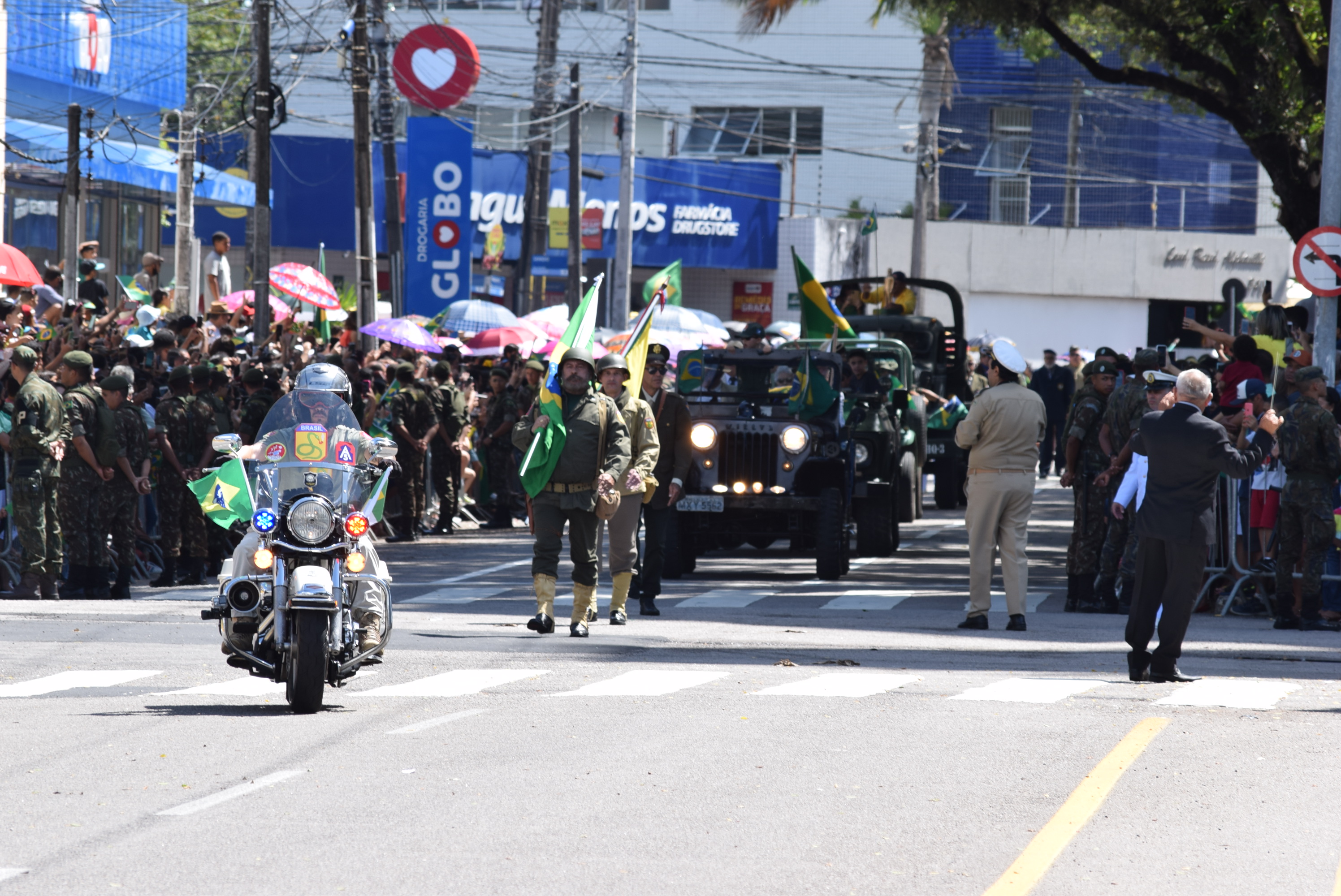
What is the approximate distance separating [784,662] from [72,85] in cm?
2247

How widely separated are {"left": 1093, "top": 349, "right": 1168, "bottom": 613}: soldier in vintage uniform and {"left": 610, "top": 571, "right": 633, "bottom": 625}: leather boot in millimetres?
4128

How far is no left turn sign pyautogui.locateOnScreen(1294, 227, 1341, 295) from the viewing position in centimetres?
1911

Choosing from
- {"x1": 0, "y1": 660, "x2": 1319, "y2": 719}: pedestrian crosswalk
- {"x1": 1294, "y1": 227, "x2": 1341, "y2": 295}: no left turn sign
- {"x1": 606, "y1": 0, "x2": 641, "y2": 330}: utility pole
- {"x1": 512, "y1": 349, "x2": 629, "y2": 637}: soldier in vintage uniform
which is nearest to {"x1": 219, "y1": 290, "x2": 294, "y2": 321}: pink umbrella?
{"x1": 606, "y1": 0, "x2": 641, "y2": 330}: utility pole

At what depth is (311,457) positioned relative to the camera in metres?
9.53

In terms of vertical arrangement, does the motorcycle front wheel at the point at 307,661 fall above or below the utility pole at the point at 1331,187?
below

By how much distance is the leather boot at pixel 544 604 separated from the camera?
13.0m

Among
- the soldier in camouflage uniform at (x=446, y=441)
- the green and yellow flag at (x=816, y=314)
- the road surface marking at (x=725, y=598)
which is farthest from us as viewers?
the green and yellow flag at (x=816, y=314)

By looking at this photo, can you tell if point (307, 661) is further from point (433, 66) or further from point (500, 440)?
point (433, 66)

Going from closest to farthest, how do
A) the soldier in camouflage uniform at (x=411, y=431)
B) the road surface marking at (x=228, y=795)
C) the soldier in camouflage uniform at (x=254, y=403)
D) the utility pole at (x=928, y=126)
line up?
the road surface marking at (x=228, y=795)
the soldier in camouflage uniform at (x=254, y=403)
the soldier in camouflage uniform at (x=411, y=431)
the utility pole at (x=928, y=126)

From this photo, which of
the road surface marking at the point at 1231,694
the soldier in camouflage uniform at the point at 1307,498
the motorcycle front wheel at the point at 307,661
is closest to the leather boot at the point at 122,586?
the motorcycle front wheel at the point at 307,661

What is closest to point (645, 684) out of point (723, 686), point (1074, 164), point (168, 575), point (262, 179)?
point (723, 686)

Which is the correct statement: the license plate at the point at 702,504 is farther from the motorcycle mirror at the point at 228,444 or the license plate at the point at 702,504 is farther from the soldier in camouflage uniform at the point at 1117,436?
Result: the motorcycle mirror at the point at 228,444

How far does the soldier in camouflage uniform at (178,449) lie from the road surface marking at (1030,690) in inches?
298

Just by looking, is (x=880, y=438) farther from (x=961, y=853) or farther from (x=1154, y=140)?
(x=1154, y=140)
